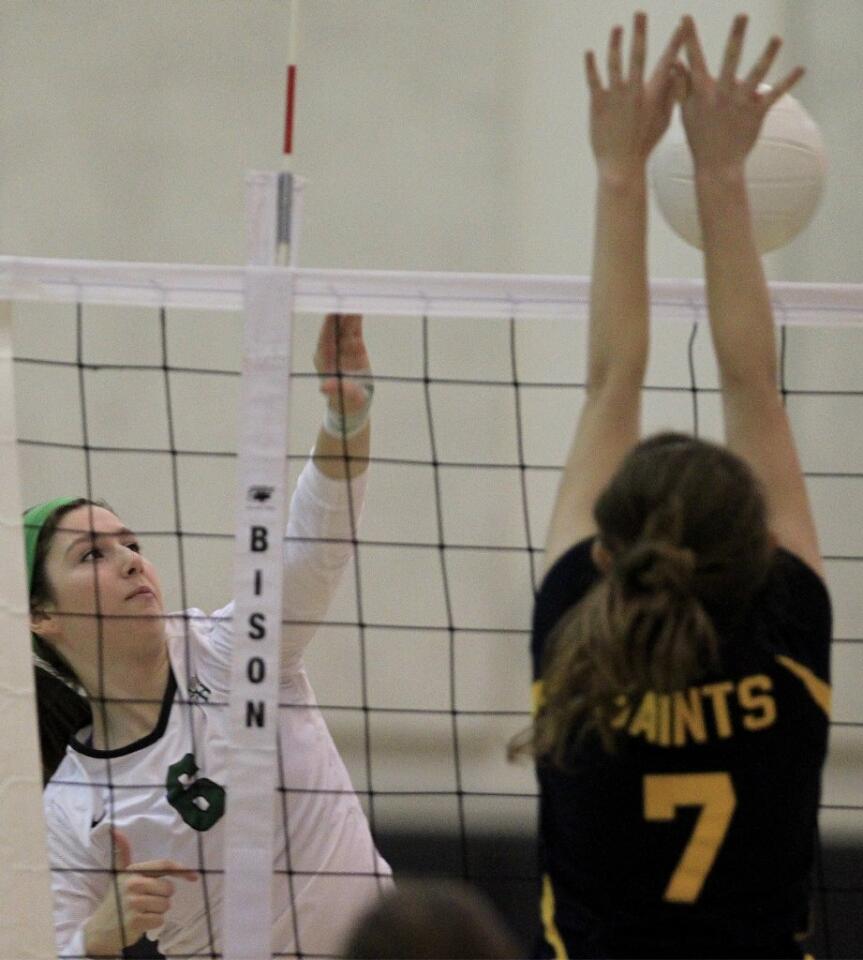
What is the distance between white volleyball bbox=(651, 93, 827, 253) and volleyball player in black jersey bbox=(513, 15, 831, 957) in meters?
0.77

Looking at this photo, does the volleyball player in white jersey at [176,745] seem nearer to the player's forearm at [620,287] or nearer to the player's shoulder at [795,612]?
the player's forearm at [620,287]

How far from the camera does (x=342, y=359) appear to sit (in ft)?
8.38

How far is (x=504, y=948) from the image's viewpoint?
120cm

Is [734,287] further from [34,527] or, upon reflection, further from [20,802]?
[34,527]

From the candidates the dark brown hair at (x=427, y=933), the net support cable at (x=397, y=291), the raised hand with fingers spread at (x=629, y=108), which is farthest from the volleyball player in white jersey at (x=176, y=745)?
the dark brown hair at (x=427, y=933)

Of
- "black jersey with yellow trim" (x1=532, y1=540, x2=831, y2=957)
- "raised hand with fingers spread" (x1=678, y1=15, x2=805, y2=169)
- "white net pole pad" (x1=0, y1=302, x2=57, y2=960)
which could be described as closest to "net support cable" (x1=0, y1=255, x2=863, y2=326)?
"white net pole pad" (x1=0, y1=302, x2=57, y2=960)

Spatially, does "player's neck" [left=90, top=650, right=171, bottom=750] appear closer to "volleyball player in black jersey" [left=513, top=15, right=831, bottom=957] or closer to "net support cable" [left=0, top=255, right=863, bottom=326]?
"net support cable" [left=0, top=255, right=863, bottom=326]

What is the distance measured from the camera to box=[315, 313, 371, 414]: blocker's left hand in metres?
2.54

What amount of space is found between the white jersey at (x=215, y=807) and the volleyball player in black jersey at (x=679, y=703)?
102 centimetres

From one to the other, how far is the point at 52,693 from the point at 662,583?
1702 mm

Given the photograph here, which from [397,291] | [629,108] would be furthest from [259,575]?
[629,108]

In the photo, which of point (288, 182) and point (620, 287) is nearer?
point (620, 287)

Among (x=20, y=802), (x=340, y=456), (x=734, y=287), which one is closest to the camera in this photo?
(x=734, y=287)

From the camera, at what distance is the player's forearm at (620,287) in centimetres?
176
